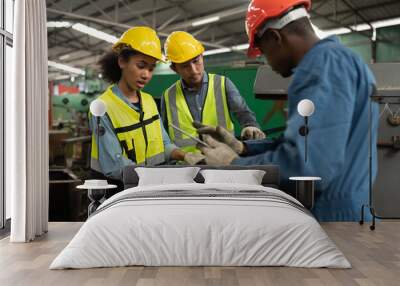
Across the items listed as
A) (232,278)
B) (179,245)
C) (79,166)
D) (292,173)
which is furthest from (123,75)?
(232,278)

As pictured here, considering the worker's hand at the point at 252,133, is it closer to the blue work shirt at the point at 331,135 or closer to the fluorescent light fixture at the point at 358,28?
the blue work shirt at the point at 331,135

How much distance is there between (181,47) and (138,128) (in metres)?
0.98

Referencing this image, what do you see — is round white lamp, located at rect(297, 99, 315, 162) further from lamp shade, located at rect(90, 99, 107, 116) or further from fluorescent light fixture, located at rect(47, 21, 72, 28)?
fluorescent light fixture, located at rect(47, 21, 72, 28)

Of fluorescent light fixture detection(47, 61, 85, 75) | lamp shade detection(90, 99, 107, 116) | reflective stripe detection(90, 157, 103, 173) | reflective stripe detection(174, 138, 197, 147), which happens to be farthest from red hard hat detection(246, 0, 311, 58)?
reflective stripe detection(90, 157, 103, 173)

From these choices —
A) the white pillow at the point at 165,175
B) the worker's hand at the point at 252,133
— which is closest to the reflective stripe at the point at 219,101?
the worker's hand at the point at 252,133

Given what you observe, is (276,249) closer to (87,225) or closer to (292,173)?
(87,225)

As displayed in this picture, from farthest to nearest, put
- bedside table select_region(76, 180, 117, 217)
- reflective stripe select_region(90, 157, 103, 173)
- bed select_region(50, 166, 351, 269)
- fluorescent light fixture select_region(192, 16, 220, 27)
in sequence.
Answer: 1. fluorescent light fixture select_region(192, 16, 220, 27)
2. reflective stripe select_region(90, 157, 103, 173)
3. bedside table select_region(76, 180, 117, 217)
4. bed select_region(50, 166, 351, 269)

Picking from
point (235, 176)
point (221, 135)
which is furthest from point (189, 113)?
point (235, 176)

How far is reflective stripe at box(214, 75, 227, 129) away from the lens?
523 cm

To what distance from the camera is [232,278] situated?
3236mm

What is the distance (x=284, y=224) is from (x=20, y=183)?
2502 mm

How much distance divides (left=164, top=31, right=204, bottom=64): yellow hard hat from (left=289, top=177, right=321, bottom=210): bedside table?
1668 millimetres

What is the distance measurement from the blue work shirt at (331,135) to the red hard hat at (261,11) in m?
0.48

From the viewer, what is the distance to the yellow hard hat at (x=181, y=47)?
5.28 metres
